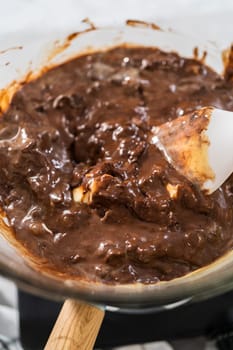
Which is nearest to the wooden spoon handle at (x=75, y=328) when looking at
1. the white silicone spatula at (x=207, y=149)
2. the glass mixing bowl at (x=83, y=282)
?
the glass mixing bowl at (x=83, y=282)

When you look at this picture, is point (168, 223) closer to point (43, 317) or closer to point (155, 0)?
point (43, 317)

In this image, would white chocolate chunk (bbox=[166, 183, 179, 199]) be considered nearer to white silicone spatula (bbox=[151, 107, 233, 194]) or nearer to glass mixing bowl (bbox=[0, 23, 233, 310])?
white silicone spatula (bbox=[151, 107, 233, 194])

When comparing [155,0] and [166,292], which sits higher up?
[155,0]

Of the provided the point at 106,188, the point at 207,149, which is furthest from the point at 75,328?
the point at 207,149

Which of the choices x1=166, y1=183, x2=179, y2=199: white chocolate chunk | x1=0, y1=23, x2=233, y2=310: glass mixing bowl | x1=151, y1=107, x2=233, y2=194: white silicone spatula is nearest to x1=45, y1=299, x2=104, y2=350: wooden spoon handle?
x1=0, y1=23, x2=233, y2=310: glass mixing bowl

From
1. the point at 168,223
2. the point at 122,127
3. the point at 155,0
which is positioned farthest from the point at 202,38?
the point at 168,223

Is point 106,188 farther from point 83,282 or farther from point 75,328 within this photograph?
point 75,328

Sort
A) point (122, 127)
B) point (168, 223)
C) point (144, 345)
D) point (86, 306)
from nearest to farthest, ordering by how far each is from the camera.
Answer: point (86, 306) < point (168, 223) < point (122, 127) < point (144, 345)

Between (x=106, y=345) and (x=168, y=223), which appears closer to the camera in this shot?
(x=168, y=223)
